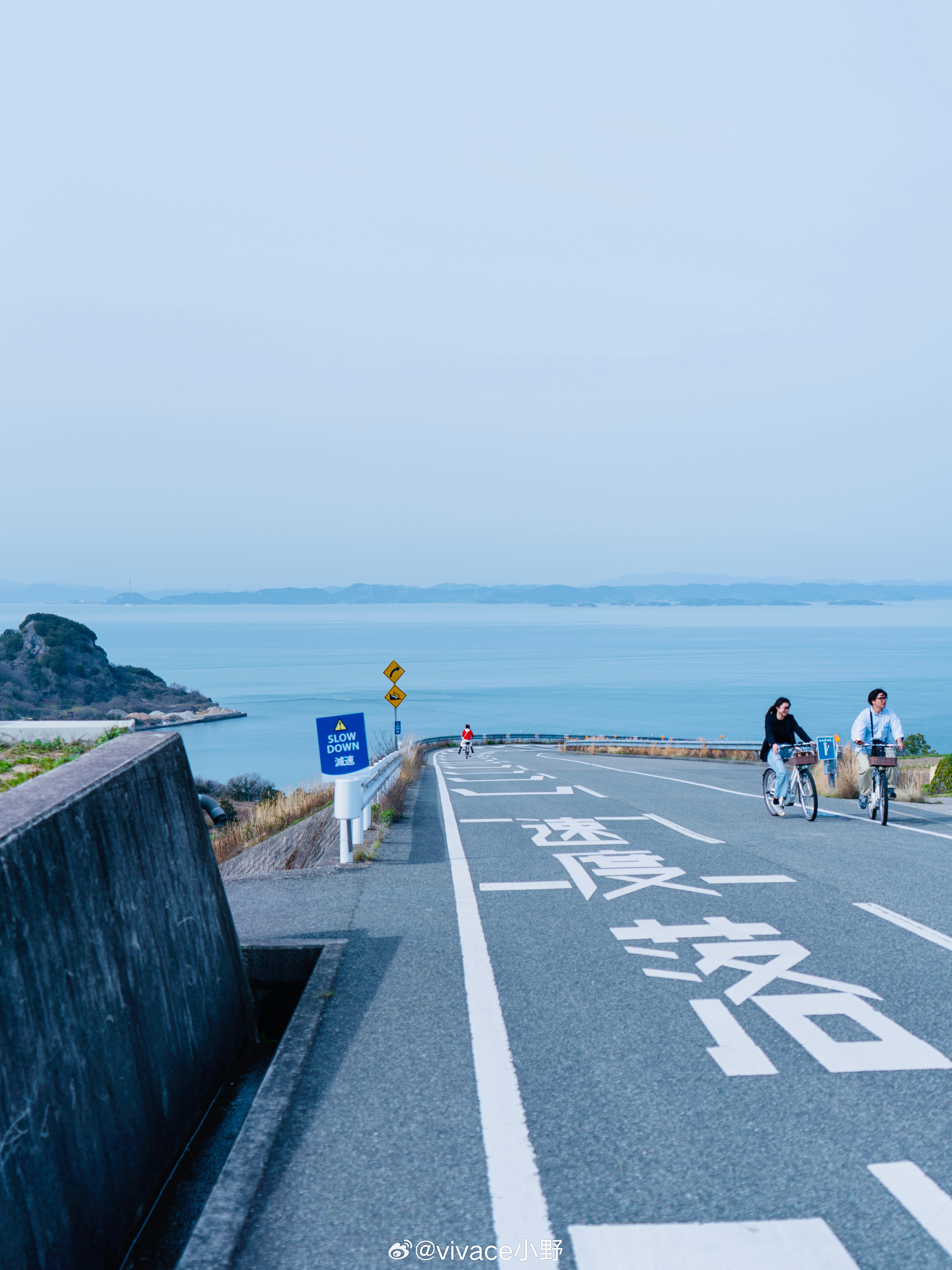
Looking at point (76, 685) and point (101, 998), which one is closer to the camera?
point (101, 998)

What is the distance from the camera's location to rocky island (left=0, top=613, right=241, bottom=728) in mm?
119375

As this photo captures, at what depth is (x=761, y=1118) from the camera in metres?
3.86

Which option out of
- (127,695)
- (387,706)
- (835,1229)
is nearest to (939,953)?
(835,1229)

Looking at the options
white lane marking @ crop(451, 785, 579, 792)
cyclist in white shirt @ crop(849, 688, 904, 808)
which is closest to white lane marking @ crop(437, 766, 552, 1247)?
cyclist in white shirt @ crop(849, 688, 904, 808)

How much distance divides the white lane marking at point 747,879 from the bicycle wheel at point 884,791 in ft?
15.0

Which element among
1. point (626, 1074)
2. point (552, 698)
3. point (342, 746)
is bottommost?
point (552, 698)

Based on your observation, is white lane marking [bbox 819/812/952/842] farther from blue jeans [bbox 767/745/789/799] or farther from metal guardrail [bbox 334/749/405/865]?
metal guardrail [bbox 334/749/405/865]

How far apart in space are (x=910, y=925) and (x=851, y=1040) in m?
2.50

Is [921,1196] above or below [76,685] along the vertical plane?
above

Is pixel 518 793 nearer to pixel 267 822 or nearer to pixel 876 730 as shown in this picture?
pixel 267 822

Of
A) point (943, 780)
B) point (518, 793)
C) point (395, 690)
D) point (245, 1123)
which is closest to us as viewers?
point (245, 1123)

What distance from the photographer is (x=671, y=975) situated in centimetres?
572

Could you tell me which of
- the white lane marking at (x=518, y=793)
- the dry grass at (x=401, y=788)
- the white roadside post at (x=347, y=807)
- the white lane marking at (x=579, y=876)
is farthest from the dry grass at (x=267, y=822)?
the white lane marking at (x=579, y=876)

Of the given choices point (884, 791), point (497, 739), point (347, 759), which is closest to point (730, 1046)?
point (347, 759)
